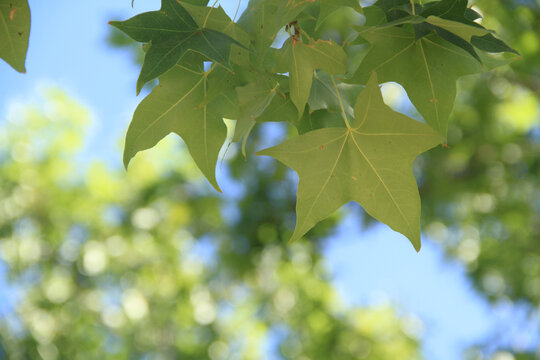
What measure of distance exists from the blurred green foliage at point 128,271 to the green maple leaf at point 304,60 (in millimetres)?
4090

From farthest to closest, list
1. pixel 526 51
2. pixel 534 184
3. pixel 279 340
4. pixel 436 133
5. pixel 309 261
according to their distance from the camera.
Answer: pixel 279 340
pixel 309 261
pixel 534 184
pixel 526 51
pixel 436 133

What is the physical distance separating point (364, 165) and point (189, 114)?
0.67 feet

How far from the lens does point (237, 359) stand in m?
5.47

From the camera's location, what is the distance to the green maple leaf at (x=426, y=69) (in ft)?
1.71

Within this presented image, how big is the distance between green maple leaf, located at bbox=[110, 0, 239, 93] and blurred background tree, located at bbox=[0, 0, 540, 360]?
221 cm

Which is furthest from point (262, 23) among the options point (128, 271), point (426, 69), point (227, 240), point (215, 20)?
point (128, 271)

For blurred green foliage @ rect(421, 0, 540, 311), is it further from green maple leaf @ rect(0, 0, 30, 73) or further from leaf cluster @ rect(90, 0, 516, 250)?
green maple leaf @ rect(0, 0, 30, 73)

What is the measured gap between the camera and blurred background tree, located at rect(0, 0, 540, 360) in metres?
3.51

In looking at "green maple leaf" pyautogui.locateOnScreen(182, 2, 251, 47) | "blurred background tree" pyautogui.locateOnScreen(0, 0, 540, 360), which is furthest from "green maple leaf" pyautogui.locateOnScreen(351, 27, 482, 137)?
"blurred background tree" pyautogui.locateOnScreen(0, 0, 540, 360)

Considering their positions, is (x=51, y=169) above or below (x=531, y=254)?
above

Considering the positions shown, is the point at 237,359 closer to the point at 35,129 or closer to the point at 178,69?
the point at 35,129

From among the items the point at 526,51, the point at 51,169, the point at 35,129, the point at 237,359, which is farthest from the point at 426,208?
the point at 35,129

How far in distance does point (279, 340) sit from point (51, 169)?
317 centimetres

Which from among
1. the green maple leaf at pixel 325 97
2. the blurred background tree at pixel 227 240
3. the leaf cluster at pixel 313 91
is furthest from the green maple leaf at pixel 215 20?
the blurred background tree at pixel 227 240
